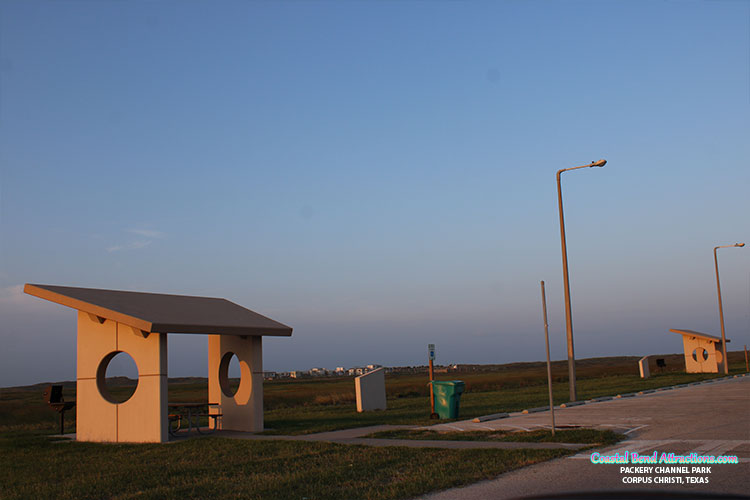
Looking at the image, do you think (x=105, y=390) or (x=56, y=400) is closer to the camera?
(x=105, y=390)

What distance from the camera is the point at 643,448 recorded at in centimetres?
1077

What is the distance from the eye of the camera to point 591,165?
2317 cm

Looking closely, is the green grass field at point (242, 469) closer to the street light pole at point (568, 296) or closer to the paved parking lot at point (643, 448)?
the paved parking lot at point (643, 448)

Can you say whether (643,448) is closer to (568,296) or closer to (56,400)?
(568,296)

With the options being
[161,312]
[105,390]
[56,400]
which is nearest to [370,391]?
[161,312]

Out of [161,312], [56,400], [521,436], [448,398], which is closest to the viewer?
[521,436]

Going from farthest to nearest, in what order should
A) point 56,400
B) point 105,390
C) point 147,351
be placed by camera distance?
1. point 56,400
2. point 105,390
3. point 147,351

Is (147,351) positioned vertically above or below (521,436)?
above

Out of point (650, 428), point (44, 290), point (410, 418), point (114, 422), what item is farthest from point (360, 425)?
point (44, 290)

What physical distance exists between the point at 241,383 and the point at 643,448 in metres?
10.6

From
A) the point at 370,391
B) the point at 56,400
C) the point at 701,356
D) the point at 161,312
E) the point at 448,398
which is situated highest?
the point at 161,312

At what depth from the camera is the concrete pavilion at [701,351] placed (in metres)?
42.9

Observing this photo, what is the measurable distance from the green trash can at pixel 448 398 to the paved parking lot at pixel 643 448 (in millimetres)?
1168

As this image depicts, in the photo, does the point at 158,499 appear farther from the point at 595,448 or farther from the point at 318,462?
the point at 595,448
